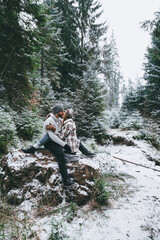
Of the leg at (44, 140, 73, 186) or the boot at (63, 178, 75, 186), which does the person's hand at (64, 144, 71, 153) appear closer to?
the leg at (44, 140, 73, 186)

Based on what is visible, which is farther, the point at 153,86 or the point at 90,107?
the point at 153,86

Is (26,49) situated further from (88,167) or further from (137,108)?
(137,108)

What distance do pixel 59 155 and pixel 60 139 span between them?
44 cm

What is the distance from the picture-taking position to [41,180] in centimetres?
331

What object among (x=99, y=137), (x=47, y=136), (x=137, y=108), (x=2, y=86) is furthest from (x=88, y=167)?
(x=137, y=108)

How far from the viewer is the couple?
3299mm

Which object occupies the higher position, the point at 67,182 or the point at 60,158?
the point at 60,158

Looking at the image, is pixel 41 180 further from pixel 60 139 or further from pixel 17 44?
pixel 17 44

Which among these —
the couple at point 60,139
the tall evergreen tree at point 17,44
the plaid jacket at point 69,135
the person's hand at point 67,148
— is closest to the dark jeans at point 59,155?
the couple at point 60,139

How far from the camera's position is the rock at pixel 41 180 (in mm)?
3068

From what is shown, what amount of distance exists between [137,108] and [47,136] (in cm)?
1314

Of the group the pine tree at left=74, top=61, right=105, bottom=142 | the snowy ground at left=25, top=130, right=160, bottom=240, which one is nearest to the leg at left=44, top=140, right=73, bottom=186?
the snowy ground at left=25, top=130, right=160, bottom=240

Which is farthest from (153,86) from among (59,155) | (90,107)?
(59,155)

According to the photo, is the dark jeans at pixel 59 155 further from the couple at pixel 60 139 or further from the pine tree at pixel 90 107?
the pine tree at pixel 90 107
